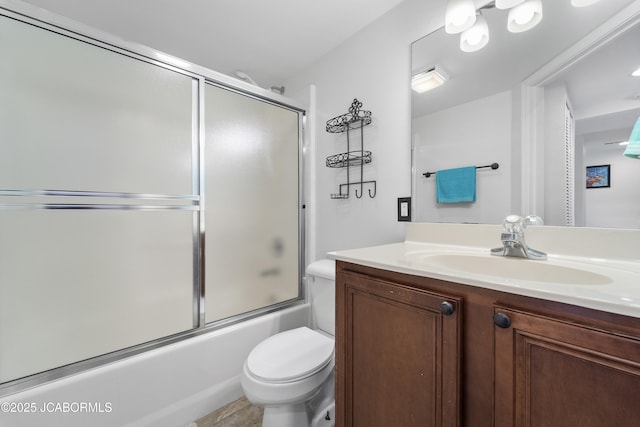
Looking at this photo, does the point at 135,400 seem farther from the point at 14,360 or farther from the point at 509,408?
the point at 509,408

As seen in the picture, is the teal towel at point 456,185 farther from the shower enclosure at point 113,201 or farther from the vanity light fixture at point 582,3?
the shower enclosure at point 113,201

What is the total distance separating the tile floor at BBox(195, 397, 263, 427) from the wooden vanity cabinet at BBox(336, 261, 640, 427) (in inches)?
26.4

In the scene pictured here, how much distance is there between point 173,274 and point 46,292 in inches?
18.5

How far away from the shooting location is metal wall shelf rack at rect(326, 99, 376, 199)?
1565 millimetres

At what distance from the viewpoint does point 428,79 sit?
131 centimetres

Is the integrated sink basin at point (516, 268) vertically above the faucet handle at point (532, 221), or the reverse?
the faucet handle at point (532, 221)

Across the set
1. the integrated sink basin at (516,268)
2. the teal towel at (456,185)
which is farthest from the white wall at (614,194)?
the teal towel at (456,185)

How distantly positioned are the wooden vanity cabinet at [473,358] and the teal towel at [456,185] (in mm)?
646

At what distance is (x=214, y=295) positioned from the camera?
5.02 feet

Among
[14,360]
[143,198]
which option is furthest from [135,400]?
[143,198]

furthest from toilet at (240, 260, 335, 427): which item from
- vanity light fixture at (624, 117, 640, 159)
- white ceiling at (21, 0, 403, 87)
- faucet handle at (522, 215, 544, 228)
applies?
white ceiling at (21, 0, 403, 87)

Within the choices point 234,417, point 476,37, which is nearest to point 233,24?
point 476,37

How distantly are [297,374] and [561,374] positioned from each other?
0.84 meters

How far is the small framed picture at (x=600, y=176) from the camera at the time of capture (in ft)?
2.88
